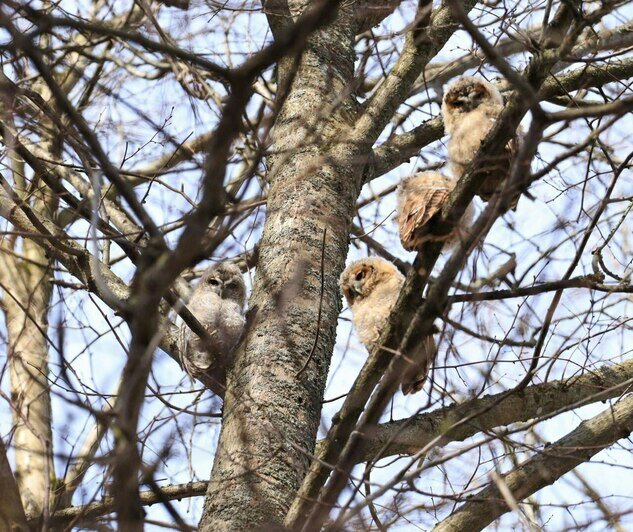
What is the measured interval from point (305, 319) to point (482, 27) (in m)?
1.82

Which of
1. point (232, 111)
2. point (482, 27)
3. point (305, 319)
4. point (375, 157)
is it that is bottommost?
point (232, 111)

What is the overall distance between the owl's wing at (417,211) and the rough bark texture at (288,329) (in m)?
0.25

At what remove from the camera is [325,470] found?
224 cm

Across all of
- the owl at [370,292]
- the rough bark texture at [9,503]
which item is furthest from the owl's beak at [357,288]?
the rough bark texture at [9,503]

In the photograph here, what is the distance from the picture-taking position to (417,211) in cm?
348

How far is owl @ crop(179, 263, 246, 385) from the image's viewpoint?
4051 millimetres

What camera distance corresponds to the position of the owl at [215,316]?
405cm

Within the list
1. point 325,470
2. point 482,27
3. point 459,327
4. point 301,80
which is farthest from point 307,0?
point 325,470

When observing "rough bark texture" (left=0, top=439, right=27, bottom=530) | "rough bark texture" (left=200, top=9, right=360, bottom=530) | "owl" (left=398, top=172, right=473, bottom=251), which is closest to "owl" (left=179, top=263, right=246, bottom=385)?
"rough bark texture" (left=200, top=9, right=360, bottom=530)

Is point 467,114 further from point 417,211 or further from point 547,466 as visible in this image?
point 547,466

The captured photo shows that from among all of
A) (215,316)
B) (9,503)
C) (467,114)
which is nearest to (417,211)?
(467,114)

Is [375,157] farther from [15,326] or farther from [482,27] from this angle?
[15,326]

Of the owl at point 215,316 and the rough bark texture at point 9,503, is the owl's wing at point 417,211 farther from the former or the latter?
the rough bark texture at point 9,503

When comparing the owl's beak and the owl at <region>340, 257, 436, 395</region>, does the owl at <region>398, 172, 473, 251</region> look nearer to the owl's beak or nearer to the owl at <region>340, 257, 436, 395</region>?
the owl at <region>340, 257, 436, 395</region>
